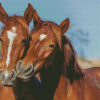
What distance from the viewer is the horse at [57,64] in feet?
11.7

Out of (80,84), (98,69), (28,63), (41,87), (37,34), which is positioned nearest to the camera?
(28,63)

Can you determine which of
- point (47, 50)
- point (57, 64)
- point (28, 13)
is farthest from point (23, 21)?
point (57, 64)

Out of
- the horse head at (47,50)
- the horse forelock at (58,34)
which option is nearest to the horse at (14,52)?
the horse head at (47,50)

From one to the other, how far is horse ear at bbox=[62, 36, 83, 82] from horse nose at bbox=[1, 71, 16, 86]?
39.7 inches

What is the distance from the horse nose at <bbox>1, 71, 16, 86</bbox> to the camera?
317cm

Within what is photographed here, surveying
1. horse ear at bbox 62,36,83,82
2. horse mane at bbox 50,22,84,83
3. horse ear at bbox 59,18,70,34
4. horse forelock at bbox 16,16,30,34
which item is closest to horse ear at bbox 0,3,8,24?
horse forelock at bbox 16,16,30,34

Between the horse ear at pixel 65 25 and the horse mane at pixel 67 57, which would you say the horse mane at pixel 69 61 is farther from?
the horse ear at pixel 65 25

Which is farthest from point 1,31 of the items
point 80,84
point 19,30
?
point 80,84

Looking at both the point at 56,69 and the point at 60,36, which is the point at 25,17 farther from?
the point at 56,69

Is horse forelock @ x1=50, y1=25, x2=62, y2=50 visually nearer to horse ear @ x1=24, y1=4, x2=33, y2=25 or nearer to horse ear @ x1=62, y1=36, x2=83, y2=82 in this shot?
horse ear @ x1=62, y1=36, x2=83, y2=82

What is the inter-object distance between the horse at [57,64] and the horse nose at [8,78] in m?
0.40

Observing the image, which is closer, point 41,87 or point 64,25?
point 64,25

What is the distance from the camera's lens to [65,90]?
377 centimetres

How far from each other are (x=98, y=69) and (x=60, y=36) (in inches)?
92.2
